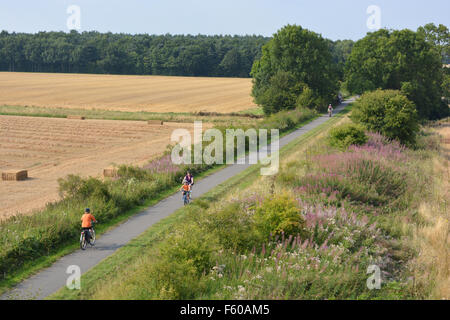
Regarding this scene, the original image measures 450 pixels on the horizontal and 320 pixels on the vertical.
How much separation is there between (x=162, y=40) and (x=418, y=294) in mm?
171521

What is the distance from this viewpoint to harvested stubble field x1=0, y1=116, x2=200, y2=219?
23.2 m

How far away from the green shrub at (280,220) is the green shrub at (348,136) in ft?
46.3

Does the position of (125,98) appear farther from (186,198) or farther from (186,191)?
(186,191)

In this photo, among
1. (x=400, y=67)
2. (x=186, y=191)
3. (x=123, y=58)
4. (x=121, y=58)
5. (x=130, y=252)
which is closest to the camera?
(x=130, y=252)

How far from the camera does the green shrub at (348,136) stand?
1035 inches

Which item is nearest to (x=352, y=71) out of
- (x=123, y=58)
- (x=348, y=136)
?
(x=348, y=136)

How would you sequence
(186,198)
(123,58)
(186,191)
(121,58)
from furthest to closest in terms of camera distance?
(123,58) → (121,58) → (186,198) → (186,191)

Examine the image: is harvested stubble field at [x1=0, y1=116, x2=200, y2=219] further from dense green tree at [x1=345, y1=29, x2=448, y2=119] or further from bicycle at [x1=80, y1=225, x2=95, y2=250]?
dense green tree at [x1=345, y1=29, x2=448, y2=119]

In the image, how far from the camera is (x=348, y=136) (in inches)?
1038

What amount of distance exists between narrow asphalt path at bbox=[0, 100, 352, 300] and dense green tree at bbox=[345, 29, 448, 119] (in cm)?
3940

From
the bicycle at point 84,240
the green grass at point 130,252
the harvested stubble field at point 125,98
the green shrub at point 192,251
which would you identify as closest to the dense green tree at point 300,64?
Result: the harvested stubble field at point 125,98

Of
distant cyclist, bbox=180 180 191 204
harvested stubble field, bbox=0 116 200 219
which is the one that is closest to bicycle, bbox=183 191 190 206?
distant cyclist, bbox=180 180 191 204

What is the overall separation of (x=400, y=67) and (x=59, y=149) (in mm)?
39939

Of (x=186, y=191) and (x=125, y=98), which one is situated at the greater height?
(x=125, y=98)
